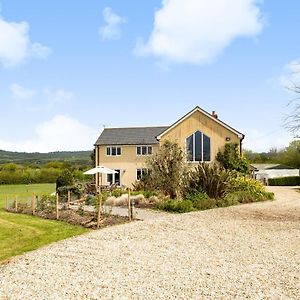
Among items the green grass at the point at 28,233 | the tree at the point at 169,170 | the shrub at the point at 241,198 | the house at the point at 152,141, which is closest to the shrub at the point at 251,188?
the shrub at the point at 241,198

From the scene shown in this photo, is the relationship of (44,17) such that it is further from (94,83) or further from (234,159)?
(234,159)

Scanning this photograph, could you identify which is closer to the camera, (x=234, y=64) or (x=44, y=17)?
(x=44, y=17)

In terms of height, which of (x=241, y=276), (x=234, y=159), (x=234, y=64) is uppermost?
(x=234, y=64)

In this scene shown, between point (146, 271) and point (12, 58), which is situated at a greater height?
point (12, 58)

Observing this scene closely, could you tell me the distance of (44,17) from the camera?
14.6 metres

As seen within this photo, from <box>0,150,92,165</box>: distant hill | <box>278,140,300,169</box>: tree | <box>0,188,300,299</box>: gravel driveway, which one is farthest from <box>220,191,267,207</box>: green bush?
<box>0,150,92,165</box>: distant hill

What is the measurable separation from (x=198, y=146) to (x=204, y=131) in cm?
145

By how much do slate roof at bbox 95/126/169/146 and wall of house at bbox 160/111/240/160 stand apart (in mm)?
3552

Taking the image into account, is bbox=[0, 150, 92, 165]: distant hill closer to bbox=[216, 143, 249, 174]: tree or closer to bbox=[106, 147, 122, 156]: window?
bbox=[106, 147, 122, 156]: window

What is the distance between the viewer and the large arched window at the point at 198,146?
38.5 m

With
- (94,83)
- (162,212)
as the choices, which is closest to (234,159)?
(162,212)

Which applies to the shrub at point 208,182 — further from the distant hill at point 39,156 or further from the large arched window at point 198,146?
the distant hill at point 39,156

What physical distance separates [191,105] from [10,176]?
33.0 meters

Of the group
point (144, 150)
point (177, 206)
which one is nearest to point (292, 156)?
point (144, 150)
